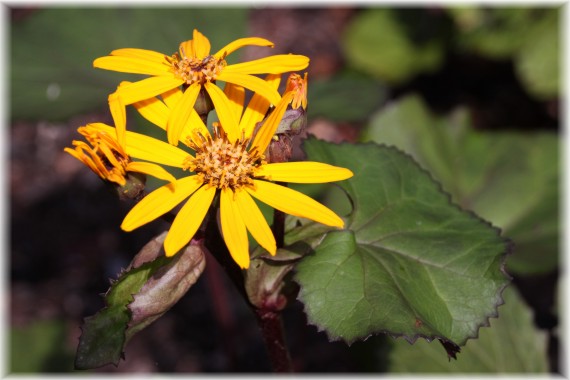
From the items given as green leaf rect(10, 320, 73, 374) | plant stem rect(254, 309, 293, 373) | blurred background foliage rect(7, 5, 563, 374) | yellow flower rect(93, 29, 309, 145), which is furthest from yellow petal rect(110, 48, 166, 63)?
green leaf rect(10, 320, 73, 374)

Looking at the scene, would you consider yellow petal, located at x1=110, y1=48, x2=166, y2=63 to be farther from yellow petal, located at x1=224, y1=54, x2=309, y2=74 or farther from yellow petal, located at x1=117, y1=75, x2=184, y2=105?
yellow petal, located at x1=224, y1=54, x2=309, y2=74

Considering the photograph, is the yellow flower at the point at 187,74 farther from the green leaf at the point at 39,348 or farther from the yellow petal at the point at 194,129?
the green leaf at the point at 39,348

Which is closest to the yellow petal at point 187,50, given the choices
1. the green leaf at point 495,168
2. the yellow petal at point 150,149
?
the yellow petal at point 150,149

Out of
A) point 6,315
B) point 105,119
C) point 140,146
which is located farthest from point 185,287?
point 105,119

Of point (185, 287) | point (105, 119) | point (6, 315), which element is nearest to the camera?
point (185, 287)

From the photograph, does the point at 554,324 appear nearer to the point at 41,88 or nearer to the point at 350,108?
the point at 350,108

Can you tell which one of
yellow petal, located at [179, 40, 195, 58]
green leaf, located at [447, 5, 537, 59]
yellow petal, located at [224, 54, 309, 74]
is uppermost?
green leaf, located at [447, 5, 537, 59]
